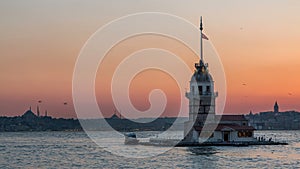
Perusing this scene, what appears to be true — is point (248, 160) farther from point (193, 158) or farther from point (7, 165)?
point (7, 165)

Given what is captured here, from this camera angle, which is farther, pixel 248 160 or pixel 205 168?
pixel 248 160

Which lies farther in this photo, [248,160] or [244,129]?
[244,129]

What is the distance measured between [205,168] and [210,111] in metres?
34.4

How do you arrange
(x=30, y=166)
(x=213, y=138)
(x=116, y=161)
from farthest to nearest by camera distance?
1. (x=213, y=138)
2. (x=116, y=161)
3. (x=30, y=166)

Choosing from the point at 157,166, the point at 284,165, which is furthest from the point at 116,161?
the point at 284,165

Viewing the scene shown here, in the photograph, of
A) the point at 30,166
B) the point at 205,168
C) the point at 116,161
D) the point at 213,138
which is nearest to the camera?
the point at 205,168

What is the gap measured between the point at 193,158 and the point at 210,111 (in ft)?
81.3

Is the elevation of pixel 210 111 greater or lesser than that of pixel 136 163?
greater

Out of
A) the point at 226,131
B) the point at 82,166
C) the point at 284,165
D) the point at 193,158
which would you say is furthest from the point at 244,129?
the point at 82,166

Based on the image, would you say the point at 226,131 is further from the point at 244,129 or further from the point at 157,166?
the point at 157,166

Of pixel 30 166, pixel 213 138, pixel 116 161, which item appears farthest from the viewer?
pixel 213 138

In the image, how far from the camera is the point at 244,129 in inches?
3428

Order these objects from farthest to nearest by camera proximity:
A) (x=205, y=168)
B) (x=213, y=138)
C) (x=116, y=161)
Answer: (x=213, y=138), (x=116, y=161), (x=205, y=168)

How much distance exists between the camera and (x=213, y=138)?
3361 inches
